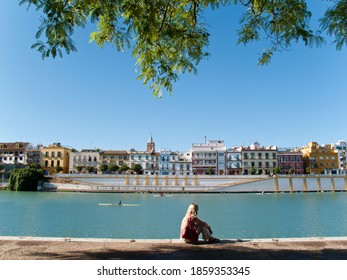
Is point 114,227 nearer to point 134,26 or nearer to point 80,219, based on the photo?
point 80,219

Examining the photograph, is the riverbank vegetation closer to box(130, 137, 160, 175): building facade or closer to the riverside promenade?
box(130, 137, 160, 175): building facade

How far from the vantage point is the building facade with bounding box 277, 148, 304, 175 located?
81000 mm

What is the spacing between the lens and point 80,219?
26.0 metres

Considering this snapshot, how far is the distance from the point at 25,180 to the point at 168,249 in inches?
2600

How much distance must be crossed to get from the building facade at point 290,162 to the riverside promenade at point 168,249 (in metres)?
77.8

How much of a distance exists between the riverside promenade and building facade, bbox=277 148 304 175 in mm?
77778

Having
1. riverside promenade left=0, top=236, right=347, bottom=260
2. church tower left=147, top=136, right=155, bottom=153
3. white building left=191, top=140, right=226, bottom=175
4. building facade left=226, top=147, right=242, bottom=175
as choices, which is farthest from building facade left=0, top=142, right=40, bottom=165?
riverside promenade left=0, top=236, right=347, bottom=260

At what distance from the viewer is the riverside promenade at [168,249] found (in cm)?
576

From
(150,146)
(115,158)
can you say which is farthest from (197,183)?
(115,158)

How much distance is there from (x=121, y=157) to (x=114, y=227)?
209 ft

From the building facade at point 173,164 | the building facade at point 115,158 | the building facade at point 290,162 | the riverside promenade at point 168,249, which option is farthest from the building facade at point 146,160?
the riverside promenade at point 168,249

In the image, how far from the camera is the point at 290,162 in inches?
3211

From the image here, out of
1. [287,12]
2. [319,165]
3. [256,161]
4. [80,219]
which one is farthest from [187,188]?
[287,12]

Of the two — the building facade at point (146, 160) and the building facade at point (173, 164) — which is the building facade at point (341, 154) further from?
the building facade at point (146, 160)
